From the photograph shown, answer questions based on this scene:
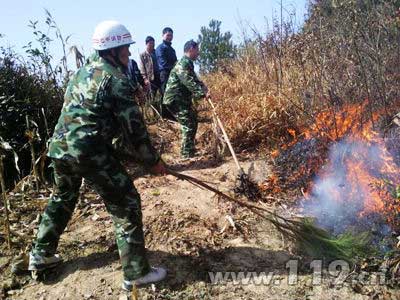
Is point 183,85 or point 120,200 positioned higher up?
point 183,85

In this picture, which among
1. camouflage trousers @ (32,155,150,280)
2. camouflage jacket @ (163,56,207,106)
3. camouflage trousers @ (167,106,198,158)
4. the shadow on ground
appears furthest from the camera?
camouflage trousers @ (167,106,198,158)

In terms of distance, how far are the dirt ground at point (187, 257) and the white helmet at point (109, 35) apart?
1867 millimetres

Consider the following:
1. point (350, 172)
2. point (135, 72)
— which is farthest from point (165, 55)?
point (350, 172)

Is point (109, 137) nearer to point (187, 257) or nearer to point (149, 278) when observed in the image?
point (149, 278)

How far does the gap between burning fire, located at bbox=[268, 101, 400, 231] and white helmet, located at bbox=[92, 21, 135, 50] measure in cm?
268

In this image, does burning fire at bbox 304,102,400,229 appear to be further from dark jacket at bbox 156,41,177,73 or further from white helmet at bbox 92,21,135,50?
dark jacket at bbox 156,41,177,73

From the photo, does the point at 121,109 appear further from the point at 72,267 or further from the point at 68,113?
the point at 72,267

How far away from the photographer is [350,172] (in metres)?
4.48

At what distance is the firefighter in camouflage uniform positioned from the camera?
296cm

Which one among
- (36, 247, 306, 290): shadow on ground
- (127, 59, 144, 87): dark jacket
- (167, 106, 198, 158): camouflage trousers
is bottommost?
(36, 247, 306, 290): shadow on ground

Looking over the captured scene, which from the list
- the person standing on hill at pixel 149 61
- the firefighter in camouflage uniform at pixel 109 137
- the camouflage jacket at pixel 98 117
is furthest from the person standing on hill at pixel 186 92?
the camouflage jacket at pixel 98 117

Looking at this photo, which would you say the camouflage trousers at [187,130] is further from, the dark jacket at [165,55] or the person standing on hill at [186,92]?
the dark jacket at [165,55]

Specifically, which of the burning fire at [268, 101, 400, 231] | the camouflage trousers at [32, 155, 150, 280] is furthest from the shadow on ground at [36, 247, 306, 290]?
the burning fire at [268, 101, 400, 231]

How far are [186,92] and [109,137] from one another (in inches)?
136
